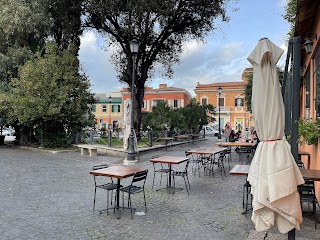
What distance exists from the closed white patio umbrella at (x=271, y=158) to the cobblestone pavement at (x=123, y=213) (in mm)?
1337

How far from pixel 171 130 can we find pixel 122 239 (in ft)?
63.7

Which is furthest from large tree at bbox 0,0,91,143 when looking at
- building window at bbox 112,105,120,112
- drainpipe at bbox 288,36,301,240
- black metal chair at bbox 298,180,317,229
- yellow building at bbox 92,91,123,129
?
building window at bbox 112,105,120,112

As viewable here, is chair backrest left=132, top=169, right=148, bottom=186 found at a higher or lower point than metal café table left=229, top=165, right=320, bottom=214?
lower

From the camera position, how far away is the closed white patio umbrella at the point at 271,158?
11.0 feet

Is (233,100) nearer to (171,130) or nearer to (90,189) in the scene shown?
(171,130)

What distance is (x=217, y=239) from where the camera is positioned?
14.9 ft

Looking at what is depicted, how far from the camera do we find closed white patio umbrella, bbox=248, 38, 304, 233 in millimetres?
3355

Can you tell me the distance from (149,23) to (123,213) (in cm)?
1580

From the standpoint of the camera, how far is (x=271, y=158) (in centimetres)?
344

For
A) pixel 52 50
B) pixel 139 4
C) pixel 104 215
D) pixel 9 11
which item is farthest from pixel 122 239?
pixel 9 11

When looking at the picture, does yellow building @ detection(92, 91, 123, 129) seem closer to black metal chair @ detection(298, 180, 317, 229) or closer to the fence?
the fence

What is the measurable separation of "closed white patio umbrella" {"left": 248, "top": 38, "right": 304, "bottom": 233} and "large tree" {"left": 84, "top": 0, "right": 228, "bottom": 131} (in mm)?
15018

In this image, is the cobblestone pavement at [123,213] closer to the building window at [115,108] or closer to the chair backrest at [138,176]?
the chair backrest at [138,176]

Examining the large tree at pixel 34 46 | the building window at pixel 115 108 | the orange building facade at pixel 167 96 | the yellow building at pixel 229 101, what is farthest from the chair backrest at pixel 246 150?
the building window at pixel 115 108
